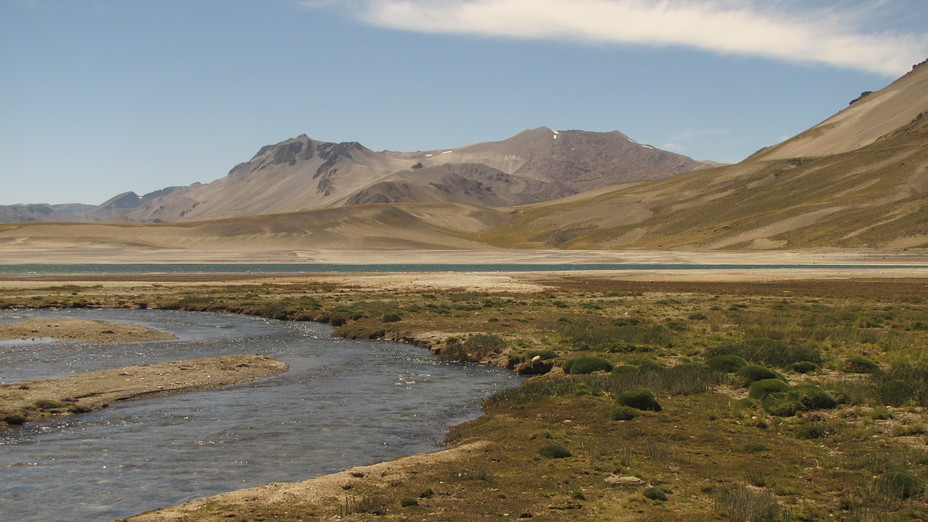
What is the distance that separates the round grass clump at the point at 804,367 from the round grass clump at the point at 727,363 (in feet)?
5.70

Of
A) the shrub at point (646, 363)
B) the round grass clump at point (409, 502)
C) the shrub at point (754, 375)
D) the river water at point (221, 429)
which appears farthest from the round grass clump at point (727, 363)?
the round grass clump at point (409, 502)

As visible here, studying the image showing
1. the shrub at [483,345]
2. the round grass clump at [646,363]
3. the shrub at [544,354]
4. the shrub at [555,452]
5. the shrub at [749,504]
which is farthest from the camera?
the shrub at [483,345]

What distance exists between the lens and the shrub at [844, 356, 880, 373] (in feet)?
91.2

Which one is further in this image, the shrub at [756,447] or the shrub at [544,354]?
the shrub at [544,354]

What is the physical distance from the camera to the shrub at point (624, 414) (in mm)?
21875

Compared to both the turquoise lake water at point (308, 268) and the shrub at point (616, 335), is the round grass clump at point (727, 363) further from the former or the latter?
the turquoise lake water at point (308, 268)

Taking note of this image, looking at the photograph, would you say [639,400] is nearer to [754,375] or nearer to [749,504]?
[754,375]

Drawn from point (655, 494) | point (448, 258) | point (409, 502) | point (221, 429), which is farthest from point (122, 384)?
point (448, 258)

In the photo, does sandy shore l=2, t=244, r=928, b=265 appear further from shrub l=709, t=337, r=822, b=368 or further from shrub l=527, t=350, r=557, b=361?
shrub l=527, t=350, r=557, b=361

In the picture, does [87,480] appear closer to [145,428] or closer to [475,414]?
[145,428]

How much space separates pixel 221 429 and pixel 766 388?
17.2m

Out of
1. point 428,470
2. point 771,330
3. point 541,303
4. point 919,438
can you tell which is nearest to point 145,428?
point 428,470

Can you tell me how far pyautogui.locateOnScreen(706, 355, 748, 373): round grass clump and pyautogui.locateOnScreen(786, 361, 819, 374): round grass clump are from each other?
1.74 meters

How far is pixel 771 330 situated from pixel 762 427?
20820 millimetres
